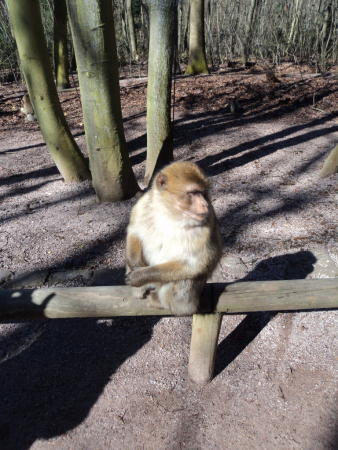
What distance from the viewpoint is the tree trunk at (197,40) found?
33.3ft

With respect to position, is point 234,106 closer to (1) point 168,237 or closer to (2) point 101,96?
(2) point 101,96

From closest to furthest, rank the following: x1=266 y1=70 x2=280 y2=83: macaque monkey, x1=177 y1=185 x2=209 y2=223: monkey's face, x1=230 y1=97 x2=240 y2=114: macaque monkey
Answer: x1=177 y1=185 x2=209 y2=223: monkey's face < x1=230 y1=97 x2=240 y2=114: macaque monkey < x1=266 y1=70 x2=280 y2=83: macaque monkey

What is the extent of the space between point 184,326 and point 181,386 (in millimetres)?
599

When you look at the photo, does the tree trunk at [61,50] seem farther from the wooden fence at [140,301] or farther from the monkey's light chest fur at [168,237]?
the wooden fence at [140,301]

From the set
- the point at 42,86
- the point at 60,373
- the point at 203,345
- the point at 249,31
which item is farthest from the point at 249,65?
the point at 60,373

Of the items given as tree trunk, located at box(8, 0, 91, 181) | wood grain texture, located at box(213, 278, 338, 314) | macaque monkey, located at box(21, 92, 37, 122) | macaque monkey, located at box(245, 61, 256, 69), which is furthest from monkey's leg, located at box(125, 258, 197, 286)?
macaque monkey, located at box(245, 61, 256, 69)

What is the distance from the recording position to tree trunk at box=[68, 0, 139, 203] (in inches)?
149

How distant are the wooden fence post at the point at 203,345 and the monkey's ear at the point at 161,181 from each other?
0.96m

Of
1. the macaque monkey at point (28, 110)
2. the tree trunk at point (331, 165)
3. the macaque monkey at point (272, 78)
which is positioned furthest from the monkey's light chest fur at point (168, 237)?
the macaque monkey at point (272, 78)

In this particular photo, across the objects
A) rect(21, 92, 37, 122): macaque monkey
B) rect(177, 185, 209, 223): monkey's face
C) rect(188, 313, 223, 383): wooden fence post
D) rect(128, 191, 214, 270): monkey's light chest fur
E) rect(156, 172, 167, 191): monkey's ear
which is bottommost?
rect(188, 313, 223, 383): wooden fence post

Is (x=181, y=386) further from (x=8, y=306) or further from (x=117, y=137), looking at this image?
(x=117, y=137)

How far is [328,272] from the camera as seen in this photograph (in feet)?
11.6

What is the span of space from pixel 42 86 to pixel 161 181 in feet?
11.3

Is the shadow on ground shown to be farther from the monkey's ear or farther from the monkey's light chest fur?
the monkey's ear
